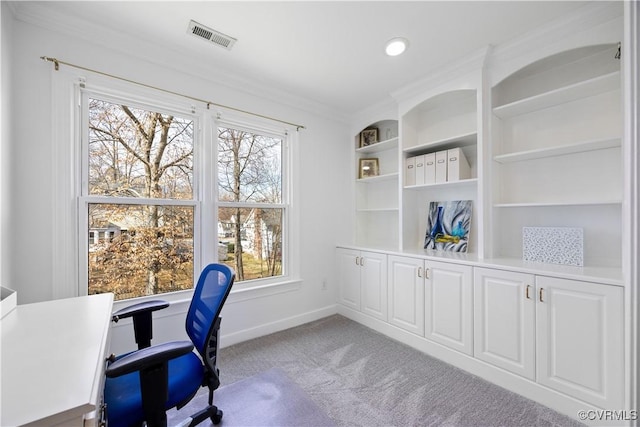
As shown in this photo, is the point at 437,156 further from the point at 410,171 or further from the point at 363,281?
the point at 363,281

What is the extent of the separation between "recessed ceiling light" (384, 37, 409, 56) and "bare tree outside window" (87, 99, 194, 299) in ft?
5.95

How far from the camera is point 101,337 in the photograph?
3.73 feet

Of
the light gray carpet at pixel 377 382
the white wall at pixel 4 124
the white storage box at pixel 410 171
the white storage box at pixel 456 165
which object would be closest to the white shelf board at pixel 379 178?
the white storage box at pixel 410 171

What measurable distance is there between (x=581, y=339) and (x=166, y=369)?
91.2 inches

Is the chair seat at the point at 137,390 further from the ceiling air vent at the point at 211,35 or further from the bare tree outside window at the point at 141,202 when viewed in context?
the ceiling air vent at the point at 211,35

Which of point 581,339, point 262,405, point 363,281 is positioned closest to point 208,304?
point 262,405

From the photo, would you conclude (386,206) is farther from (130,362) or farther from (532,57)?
(130,362)

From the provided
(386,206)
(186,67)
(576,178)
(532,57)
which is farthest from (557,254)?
(186,67)

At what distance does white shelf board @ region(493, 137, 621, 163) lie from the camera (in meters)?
1.82

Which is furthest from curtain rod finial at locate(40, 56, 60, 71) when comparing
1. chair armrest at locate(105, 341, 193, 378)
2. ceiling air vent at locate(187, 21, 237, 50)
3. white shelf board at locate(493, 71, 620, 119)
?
white shelf board at locate(493, 71, 620, 119)

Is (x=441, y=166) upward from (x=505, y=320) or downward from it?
upward

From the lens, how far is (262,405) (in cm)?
182

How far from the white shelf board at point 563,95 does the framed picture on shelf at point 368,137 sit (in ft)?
4.61

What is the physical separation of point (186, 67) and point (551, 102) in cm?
301
